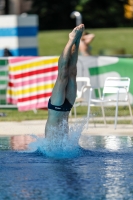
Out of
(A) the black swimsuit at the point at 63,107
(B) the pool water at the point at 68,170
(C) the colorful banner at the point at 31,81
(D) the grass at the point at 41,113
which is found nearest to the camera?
(B) the pool water at the point at 68,170

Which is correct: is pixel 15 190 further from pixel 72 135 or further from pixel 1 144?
pixel 1 144

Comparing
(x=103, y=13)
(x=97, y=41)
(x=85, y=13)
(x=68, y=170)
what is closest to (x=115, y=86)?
(x=68, y=170)

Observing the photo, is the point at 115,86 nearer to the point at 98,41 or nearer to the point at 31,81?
the point at 31,81

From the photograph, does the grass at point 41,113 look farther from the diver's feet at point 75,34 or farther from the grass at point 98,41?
the grass at point 98,41

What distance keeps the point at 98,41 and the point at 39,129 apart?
25.5 metres

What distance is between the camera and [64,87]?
990cm

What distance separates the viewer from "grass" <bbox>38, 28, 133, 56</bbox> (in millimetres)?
36656

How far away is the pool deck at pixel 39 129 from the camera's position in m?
12.6

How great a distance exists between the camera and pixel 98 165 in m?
9.11

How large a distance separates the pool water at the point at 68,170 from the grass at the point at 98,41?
2519 cm

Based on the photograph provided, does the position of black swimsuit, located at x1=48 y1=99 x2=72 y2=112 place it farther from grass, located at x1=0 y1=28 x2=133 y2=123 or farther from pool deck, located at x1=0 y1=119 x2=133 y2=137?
grass, located at x1=0 y1=28 x2=133 y2=123

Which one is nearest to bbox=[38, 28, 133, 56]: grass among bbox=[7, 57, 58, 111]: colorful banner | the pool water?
bbox=[7, 57, 58, 111]: colorful banner

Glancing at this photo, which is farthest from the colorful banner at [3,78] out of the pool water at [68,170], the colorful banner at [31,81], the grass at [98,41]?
the grass at [98,41]

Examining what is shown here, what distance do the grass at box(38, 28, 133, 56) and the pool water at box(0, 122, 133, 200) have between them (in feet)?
82.6
